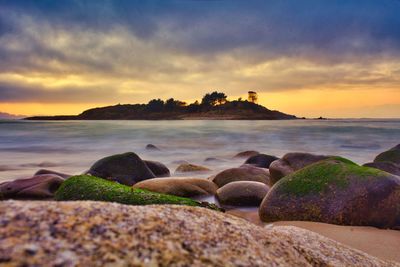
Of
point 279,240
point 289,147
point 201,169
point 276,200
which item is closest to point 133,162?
point 201,169

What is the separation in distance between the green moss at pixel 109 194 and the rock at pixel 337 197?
998 mm

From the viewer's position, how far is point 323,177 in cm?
532

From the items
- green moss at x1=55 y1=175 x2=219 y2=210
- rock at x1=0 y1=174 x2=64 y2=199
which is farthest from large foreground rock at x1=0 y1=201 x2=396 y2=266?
rock at x1=0 y1=174 x2=64 y2=199

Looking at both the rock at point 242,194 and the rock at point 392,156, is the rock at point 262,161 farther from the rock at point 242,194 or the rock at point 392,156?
the rock at point 242,194

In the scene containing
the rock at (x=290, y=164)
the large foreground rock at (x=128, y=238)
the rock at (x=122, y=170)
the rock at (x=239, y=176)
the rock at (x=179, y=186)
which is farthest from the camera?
the rock at (x=122, y=170)

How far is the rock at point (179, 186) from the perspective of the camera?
711cm

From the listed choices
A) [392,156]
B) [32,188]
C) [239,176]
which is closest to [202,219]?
[32,188]

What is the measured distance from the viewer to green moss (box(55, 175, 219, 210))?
4926 mm

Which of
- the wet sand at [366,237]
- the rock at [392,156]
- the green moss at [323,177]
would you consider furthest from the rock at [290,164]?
the rock at [392,156]

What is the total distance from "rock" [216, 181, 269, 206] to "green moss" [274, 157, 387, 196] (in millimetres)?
1242

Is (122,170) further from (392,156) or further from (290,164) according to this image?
(392,156)

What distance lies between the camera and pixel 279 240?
2244mm

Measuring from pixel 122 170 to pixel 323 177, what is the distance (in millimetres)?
5240

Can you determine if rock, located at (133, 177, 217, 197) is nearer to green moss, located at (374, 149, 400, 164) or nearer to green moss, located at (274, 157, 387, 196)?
green moss, located at (274, 157, 387, 196)
